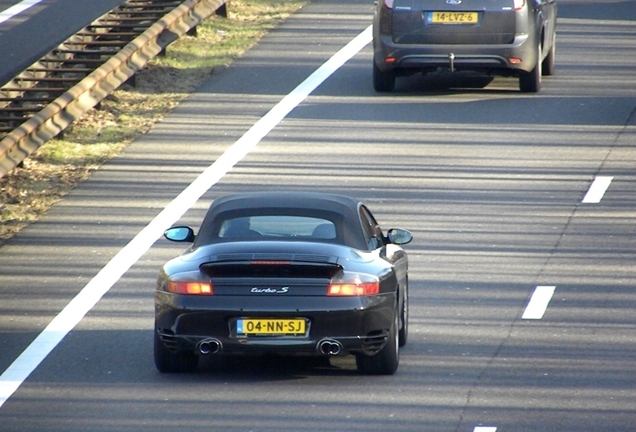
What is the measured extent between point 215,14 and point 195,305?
16.9 m

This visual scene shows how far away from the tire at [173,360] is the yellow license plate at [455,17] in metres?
10.2

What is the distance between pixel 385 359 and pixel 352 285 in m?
0.70

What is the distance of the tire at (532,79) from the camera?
825 inches

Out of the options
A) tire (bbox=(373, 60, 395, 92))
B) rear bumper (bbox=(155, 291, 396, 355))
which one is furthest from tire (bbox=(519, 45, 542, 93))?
rear bumper (bbox=(155, 291, 396, 355))

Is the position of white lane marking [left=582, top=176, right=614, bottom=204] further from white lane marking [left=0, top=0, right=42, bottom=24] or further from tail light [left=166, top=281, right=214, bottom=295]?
white lane marking [left=0, top=0, right=42, bottom=24]

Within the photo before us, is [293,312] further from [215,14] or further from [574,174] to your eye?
[215,14]

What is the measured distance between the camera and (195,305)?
34.4ft

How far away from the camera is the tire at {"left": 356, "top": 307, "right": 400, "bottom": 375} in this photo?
35.5 feet

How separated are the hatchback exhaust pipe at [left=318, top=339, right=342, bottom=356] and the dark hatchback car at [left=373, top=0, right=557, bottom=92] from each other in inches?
413

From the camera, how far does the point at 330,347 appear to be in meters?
10.5

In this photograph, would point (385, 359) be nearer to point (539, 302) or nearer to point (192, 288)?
point (192, 288)

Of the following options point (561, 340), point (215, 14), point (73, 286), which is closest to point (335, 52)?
point (215, 14)

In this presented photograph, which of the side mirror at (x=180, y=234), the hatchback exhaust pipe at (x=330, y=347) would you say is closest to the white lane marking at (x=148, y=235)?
the side mirror at (x=180, y=234)

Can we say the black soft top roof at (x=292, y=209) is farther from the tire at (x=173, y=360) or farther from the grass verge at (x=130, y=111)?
the grass verge at (x=130, y=111)
